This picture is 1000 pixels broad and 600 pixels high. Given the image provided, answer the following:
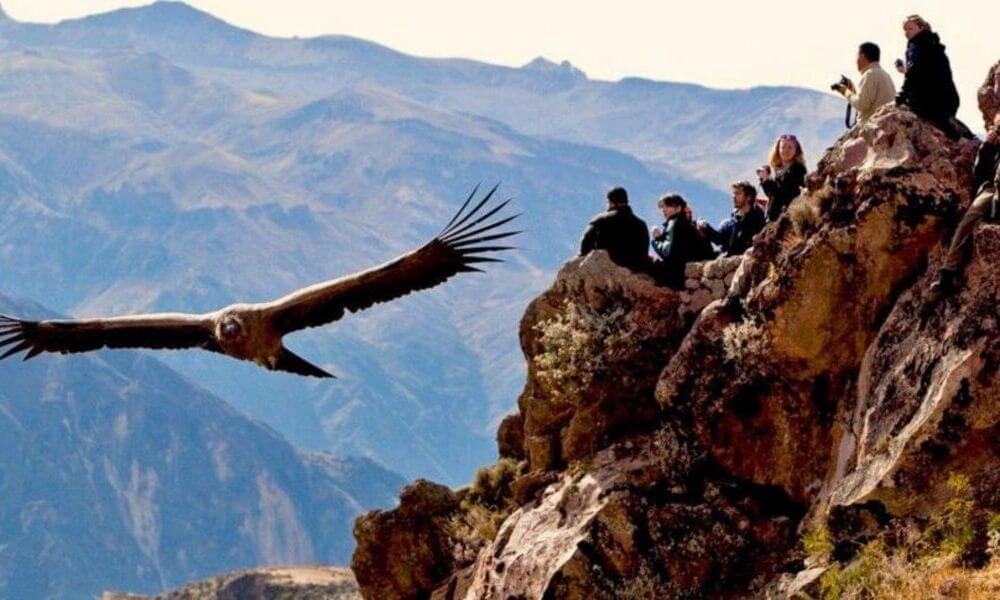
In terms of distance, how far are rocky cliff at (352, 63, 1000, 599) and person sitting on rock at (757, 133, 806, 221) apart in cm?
78

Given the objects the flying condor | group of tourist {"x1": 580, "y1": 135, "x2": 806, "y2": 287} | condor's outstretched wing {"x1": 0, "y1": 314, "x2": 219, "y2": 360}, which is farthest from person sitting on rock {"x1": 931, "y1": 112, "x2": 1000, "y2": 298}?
condor's outstretched wing {"x1": 0, "y1": 314, "x2": 219, "y2": 360}

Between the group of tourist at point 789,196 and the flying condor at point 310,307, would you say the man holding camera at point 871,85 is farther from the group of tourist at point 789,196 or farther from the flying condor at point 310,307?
the flying condor at point 310,307

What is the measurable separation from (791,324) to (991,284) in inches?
93.7

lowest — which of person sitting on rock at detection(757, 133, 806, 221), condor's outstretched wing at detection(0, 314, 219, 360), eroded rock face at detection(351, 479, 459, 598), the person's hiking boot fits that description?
the person's hiking boot

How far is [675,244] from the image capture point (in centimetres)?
1789

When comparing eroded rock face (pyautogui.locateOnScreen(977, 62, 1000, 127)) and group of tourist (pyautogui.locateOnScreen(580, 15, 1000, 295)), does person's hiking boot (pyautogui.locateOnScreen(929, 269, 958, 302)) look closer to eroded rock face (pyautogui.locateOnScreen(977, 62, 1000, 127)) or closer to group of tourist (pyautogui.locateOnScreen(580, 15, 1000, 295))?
group of tourist (pyautogui.locateOnScreen(580, 15, 1000, 295))

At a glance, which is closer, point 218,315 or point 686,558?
point 686,558

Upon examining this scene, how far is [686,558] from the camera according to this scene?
15.3 m

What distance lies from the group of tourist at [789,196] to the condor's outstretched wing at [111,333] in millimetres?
5359

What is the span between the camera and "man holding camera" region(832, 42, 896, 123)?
16.9 meters

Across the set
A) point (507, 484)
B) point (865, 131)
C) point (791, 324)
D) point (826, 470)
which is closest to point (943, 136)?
point (865, 131)

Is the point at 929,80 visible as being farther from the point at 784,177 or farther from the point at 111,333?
the point at 111,333

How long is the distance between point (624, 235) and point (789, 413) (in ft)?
11.6

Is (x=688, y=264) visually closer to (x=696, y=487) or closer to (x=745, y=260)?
(x=745, y=260)
